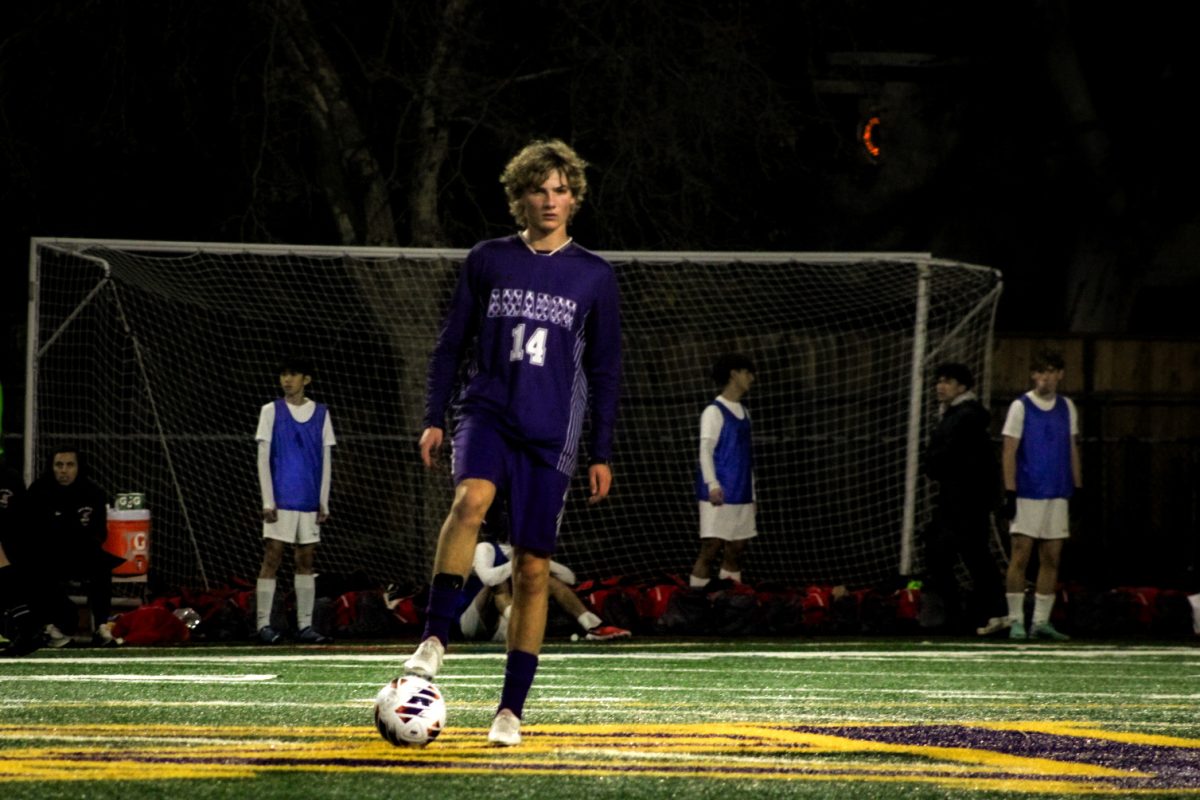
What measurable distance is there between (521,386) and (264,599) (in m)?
7.27

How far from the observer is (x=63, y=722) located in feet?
21.4

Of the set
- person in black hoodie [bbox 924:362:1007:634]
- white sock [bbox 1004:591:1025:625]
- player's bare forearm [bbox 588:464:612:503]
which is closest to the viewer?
player's bare forearm [bbox 588:464:612:503]

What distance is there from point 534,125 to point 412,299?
5.87 ft

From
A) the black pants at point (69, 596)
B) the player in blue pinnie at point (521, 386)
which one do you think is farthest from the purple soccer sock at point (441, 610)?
the black pants at point (69, 596)

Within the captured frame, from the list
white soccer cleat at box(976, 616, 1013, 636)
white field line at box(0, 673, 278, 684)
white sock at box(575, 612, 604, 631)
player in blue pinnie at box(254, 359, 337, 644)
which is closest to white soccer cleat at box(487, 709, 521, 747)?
white field line at box(0, 673, 278, 684)

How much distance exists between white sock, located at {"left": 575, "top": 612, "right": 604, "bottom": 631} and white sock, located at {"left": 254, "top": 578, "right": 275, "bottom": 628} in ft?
6.57

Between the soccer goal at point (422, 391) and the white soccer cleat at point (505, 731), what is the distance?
29.7 feet

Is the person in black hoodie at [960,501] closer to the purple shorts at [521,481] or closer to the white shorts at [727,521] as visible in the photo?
the white shorts at [727,521]

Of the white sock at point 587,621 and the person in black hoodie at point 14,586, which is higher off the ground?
the person in black hoodie at point 14,586

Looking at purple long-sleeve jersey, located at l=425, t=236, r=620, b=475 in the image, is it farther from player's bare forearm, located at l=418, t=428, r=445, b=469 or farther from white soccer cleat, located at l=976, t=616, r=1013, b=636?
white soccer cleat, located at l=976, t=616, r=1013, b=636

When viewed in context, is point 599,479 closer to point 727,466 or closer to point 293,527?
point 293,527

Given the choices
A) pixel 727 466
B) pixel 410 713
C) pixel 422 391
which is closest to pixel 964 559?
pixel 727 466

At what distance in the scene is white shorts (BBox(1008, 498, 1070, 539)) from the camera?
13.2m

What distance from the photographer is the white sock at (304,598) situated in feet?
41.8
